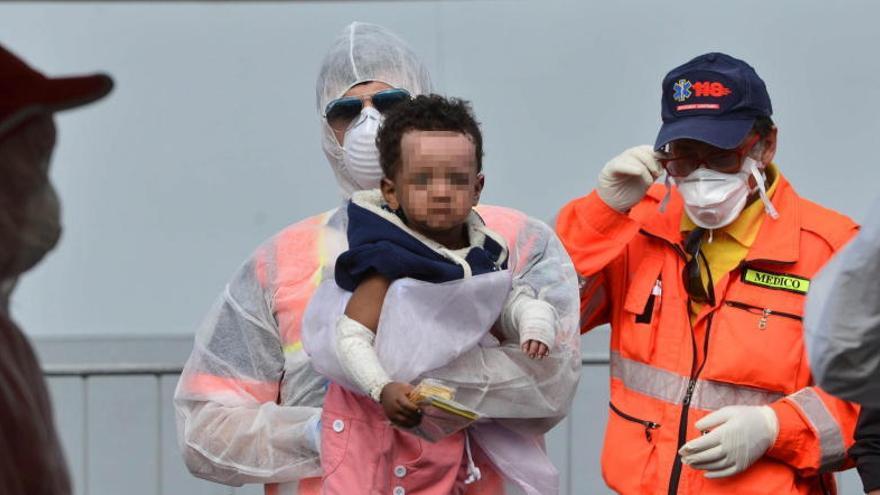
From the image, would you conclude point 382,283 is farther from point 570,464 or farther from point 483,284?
point 570,464

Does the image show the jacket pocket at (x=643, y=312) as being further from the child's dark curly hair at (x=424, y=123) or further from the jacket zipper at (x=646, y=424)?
the child's dark curly hair at (x=424, y=123)

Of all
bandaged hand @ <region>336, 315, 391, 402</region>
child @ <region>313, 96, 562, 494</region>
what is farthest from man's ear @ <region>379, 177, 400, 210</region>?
bandaged hand @ <region>336, 315, 391, 402</region>

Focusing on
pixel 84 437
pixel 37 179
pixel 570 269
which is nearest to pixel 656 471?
pixel 570 269

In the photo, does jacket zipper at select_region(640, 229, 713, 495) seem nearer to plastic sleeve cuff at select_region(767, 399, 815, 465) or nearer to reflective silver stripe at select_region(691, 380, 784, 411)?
reflective silver stripe at select_region(691, 380, 784, 411)

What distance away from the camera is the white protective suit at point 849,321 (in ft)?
7.59

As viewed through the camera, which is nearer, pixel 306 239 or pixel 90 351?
pixel 306 239

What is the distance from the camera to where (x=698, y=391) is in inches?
143

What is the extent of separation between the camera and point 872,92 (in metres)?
5.26

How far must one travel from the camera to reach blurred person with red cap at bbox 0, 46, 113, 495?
7.27ft

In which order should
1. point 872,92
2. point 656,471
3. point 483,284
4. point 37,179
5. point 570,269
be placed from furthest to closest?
point 872,92 → point 656,471 → point 570,269 → point 483,284 → point 37,179

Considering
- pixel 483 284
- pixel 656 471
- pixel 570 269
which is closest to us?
pixel 483 284

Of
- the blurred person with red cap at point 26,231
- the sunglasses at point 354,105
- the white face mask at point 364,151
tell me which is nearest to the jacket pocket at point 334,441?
the white face mask at point 364,151

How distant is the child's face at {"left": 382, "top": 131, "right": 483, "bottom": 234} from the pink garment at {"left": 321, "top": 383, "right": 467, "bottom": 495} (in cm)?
35

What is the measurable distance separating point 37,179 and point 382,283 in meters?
0.84
